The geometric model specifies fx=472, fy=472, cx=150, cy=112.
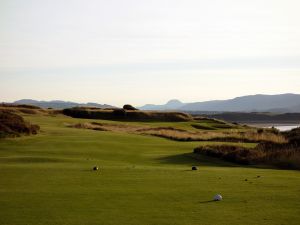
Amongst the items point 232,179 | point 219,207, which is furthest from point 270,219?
point 232,179

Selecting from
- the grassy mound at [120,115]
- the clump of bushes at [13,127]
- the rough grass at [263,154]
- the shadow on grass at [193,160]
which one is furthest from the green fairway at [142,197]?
the grassy mound at [120,115]

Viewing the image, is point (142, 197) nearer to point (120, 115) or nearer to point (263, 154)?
point (263, 154)

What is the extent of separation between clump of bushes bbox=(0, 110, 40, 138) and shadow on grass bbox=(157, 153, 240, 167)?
10.9 m

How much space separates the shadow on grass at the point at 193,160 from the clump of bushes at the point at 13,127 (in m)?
10.9

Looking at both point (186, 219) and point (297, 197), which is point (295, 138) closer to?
point (297, 197)

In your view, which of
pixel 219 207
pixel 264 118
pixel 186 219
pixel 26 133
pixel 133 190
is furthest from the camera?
pixel 264 118

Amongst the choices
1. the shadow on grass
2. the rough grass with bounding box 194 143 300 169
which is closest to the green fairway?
the shadow on grass

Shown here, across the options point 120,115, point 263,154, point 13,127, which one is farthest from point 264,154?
point 120,115

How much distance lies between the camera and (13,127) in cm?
3081

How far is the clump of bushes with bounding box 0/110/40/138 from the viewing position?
2957 cm

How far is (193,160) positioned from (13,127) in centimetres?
1305

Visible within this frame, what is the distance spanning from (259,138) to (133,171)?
2201 centimetres

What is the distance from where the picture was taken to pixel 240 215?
9719mm

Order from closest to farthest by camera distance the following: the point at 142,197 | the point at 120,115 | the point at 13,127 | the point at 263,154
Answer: the point at 142,197
the point at 263,154
the point at 13,127
the point at 120,115
